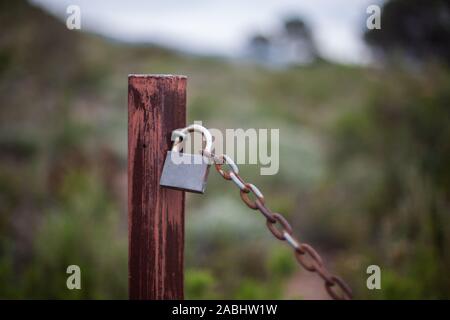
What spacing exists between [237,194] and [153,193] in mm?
3958

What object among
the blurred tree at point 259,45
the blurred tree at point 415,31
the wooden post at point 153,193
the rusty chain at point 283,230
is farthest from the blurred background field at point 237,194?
the blurred tree at point 259,45

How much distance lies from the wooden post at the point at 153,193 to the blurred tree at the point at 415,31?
8.39 meters

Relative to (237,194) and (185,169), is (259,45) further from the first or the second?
(185,169)

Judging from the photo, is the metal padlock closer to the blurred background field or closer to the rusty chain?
the rusty chain

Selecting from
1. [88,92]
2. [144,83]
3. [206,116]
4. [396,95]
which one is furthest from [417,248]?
[88,92]

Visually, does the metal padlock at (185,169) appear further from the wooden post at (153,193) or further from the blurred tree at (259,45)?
the blurred tree at (259,45)

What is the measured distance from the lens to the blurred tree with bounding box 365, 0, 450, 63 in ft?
31.8

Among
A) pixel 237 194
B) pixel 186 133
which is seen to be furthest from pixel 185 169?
pixel 237 194

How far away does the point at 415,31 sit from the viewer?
1192 centimetres

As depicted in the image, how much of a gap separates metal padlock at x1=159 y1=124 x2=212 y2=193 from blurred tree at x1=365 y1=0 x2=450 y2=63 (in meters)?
8.42

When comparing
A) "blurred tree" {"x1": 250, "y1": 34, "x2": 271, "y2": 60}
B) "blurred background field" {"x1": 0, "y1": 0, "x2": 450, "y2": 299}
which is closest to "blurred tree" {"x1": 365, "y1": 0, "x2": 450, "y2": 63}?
"blurred background field" {"x1": 0, "y1": 0, "x2": 450, "y2": 299}

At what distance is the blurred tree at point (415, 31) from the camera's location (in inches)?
382

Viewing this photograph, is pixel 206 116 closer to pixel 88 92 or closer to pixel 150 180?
pixel 88 92
